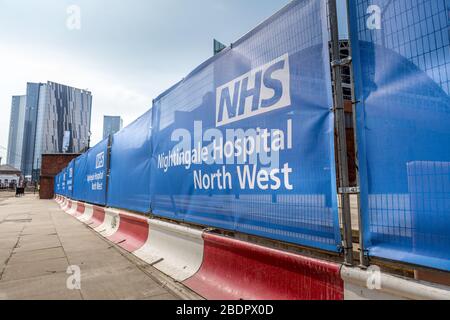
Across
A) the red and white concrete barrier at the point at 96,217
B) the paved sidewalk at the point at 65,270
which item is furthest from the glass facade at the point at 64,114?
the paved sidewalk at the point at 65,270

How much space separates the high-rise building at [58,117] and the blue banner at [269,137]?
48.0 meters

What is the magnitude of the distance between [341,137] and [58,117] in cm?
7706

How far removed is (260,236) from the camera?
2.56 meters

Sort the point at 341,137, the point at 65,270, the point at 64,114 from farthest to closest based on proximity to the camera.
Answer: the point at 64,114 → the point at 65,270 → the point at 341,137

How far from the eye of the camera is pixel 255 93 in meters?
2.69

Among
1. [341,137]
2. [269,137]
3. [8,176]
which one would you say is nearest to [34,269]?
[269,137]

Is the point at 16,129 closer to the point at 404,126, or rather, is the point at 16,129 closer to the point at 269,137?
the point at 269,137

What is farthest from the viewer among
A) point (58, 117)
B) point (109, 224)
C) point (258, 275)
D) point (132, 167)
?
point (58, 117)

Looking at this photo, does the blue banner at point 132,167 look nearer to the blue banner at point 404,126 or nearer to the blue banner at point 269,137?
the blue banner at point 269,137

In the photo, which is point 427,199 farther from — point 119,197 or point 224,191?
point 119,197

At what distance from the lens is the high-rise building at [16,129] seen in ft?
312

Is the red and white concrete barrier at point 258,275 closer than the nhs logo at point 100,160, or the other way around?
the red and white concrete barrier at point 258,275

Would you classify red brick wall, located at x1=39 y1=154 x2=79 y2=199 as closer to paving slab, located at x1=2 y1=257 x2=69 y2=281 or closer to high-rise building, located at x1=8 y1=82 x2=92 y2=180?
high-rise building, located at x1=8 y1=82 x2=92 y2=180

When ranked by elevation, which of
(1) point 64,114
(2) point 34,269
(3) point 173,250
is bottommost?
(2) point 34,269
